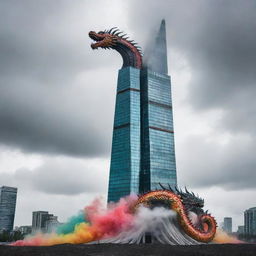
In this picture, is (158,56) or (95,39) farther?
(158,56)

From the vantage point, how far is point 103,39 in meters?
165

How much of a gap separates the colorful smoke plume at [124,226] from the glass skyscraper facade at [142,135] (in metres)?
76.3

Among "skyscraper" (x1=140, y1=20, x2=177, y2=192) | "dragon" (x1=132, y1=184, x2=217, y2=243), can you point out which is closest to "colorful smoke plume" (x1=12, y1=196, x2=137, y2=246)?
"dragon" (x1=132, y1=184, x2=217, y2=243)

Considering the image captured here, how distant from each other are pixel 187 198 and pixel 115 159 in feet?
267

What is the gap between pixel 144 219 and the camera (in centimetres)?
7462

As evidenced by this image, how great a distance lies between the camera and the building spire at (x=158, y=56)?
187m

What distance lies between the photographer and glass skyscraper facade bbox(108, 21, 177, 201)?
161000 millimetres

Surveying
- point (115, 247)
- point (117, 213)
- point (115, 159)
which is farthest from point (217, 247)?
point (115, 159)

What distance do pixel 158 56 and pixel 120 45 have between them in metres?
27.0

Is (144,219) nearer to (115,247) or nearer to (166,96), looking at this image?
(115,247)

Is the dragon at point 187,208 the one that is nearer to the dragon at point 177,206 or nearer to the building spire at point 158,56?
the dragon at point 177,206

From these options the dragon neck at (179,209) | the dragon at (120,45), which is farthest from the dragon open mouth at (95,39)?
the dragon neck at (179,209)

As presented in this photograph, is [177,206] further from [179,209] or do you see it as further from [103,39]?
[103,39]

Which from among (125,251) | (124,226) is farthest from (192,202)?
(125,251)
